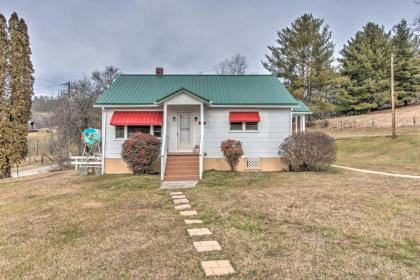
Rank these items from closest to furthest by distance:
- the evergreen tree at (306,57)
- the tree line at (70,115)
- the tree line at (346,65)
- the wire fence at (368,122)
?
the tree line at (70,115)
the wire fence at (368,122)
the evergreen tree at (306,57)
the tree line at (346,65)

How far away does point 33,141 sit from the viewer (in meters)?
40.0

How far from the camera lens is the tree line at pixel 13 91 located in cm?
1762

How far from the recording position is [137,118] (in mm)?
13898

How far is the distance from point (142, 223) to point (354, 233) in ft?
14.5

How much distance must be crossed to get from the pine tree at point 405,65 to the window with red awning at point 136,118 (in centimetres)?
3799

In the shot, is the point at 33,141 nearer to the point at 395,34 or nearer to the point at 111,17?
the point at 111,17

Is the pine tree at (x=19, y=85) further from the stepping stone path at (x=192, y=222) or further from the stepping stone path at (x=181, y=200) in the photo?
the stepping stone path at (x=192, y=222)

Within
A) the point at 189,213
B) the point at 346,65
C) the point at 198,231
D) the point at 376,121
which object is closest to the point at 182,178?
the point at 189,213

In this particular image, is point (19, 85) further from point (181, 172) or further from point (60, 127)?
point (181, 172)

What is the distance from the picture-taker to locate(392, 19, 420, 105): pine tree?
37.4 metres

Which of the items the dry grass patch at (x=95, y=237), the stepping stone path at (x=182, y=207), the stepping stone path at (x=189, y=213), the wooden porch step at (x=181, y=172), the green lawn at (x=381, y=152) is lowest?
the dry grass patch at (x=95, y=237)

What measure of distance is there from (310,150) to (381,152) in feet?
39.6

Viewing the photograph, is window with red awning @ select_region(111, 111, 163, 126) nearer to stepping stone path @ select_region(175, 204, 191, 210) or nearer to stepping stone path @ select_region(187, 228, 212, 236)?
stepping stone path @ select_region(175, 204, 191, 210)

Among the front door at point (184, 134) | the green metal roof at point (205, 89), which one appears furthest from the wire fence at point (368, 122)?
the front door at point (184, 134)
